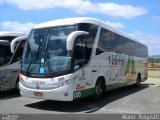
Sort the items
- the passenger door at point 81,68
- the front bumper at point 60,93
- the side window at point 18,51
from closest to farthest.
Answer: the front bumper at point 60,93 → the passenger door at point 81,68 → the side window at point 18,51

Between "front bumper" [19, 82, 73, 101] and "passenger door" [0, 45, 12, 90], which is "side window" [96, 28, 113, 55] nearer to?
"front bumper" [19, 82, 73, 101]

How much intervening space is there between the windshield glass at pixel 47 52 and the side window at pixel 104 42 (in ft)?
6.71

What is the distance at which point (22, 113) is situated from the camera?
404 inches

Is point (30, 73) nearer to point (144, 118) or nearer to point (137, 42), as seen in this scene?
point (144, 118)

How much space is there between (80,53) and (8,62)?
4345mm

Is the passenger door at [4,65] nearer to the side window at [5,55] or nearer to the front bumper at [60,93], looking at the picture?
the side window at [5,55]

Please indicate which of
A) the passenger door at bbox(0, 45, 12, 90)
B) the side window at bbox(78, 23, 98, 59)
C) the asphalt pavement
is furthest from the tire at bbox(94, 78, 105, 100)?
the passenger door at bbox(0, 45, 12, 90)

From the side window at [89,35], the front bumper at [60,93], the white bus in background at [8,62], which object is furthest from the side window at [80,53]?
the white bus in background at [8,62]

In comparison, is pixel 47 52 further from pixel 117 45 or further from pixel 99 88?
pixel 117 45

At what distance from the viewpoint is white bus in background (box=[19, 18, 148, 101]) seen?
10820mm

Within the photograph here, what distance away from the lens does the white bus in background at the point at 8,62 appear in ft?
46.4

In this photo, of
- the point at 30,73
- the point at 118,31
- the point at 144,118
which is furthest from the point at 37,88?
the point at 118,31

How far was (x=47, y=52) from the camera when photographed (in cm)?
1130

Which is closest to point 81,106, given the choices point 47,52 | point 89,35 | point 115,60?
point 47,52
